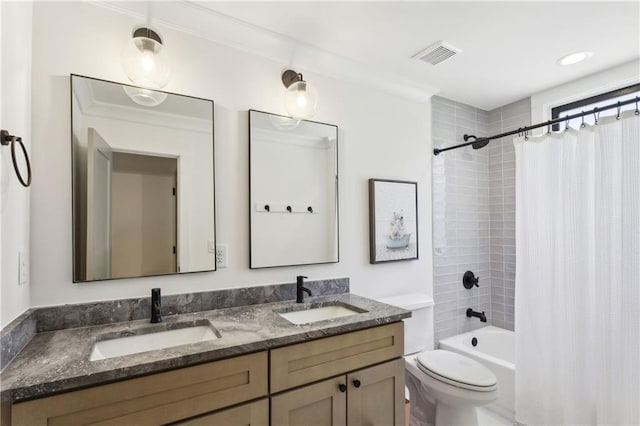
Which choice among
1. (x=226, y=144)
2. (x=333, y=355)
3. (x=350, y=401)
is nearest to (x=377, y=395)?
(x=350, y=401)

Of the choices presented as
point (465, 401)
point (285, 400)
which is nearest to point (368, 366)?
point (285, 400)

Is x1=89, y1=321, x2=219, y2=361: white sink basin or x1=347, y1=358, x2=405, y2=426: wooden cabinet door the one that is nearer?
x1=89, y1=321, x2=219, y2=361: white sink basin

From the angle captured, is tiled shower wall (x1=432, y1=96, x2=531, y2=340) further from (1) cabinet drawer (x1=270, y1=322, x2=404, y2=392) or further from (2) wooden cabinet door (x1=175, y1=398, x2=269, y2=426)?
(2) wooden cabinet door (x1=175, y1=398, x2=269, y2=426)

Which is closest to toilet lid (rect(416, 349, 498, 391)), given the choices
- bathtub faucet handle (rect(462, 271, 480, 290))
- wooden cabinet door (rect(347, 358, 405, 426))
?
wooden cabinet door (rect(347, 358, 405, 426))

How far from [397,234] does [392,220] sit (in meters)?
0.11

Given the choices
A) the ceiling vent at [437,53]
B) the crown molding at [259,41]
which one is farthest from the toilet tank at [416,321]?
the ceiling vent at [437,53]

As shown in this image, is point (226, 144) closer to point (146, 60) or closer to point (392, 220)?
point (146, 60)

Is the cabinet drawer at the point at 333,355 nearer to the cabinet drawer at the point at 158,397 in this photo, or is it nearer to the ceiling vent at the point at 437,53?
the cabinet drawer at the point at 158,397

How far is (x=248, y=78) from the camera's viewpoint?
180 cm

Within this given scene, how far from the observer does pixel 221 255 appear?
1.68 m

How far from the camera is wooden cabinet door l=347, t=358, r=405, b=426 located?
1.42 meters

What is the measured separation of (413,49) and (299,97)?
0.78 m

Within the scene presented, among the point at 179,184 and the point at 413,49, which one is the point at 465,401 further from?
the point at 413,49

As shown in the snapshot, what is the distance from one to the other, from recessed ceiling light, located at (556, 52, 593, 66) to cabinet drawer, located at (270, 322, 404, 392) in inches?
80.8
